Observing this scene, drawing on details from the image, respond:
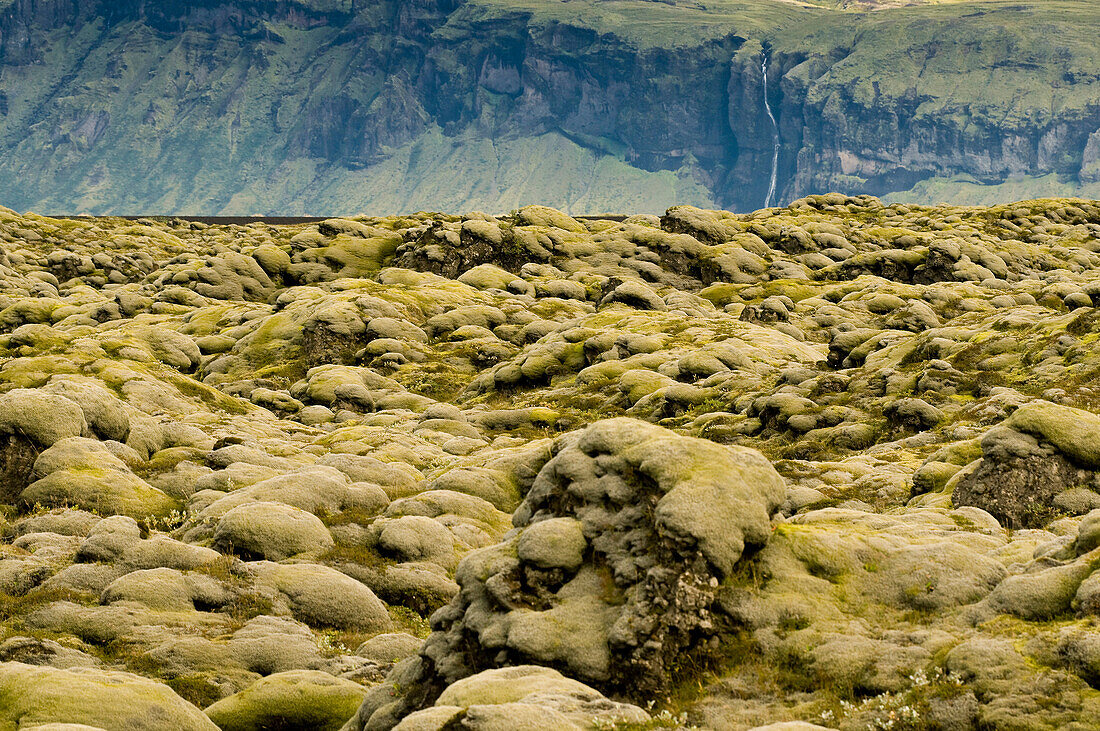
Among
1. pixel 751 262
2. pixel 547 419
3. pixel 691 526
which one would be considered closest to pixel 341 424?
pixel 547 419

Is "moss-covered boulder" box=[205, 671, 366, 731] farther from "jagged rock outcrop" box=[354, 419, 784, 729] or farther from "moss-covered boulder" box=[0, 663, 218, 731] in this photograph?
"jagged rock outcrop" box=[354, 419, 784, 729]

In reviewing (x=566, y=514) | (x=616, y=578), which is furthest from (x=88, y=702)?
(x=616, y=578)

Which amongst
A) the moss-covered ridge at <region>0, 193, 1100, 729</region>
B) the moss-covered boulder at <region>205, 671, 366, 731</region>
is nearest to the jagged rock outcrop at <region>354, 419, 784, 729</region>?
the moss-covered ridge at <region>0, 193, 1100, 729</region>

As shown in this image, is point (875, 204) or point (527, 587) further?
point (875, 204)

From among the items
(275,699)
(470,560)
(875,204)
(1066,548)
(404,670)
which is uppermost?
(1066,548)

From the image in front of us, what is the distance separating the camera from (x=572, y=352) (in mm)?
86562

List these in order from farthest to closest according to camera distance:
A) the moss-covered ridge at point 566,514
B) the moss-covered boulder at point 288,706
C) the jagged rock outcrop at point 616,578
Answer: the moss-covered boulder at point 288,706 < the jagged rock outcrop at point 616,578 < the moss-covered ridge at point 566,514

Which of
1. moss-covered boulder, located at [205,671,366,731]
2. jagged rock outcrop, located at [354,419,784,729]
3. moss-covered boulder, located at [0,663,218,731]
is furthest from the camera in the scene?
moss-covered boulder, located at [205,671,366,731]

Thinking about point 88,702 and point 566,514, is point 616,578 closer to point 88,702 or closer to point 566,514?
point 566,514

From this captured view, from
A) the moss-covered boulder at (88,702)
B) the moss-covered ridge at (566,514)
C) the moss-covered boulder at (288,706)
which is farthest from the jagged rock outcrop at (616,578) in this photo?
the moss-covered boulder at (88,702)

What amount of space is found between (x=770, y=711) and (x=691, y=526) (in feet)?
16.0

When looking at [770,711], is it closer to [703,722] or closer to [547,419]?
[703,722]

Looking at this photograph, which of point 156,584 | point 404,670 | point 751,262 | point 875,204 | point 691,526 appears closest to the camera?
point 691,526

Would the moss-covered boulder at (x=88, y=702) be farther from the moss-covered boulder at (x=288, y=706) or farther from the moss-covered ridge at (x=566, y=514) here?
the moss-covered boulder at (x=288, y=706)
